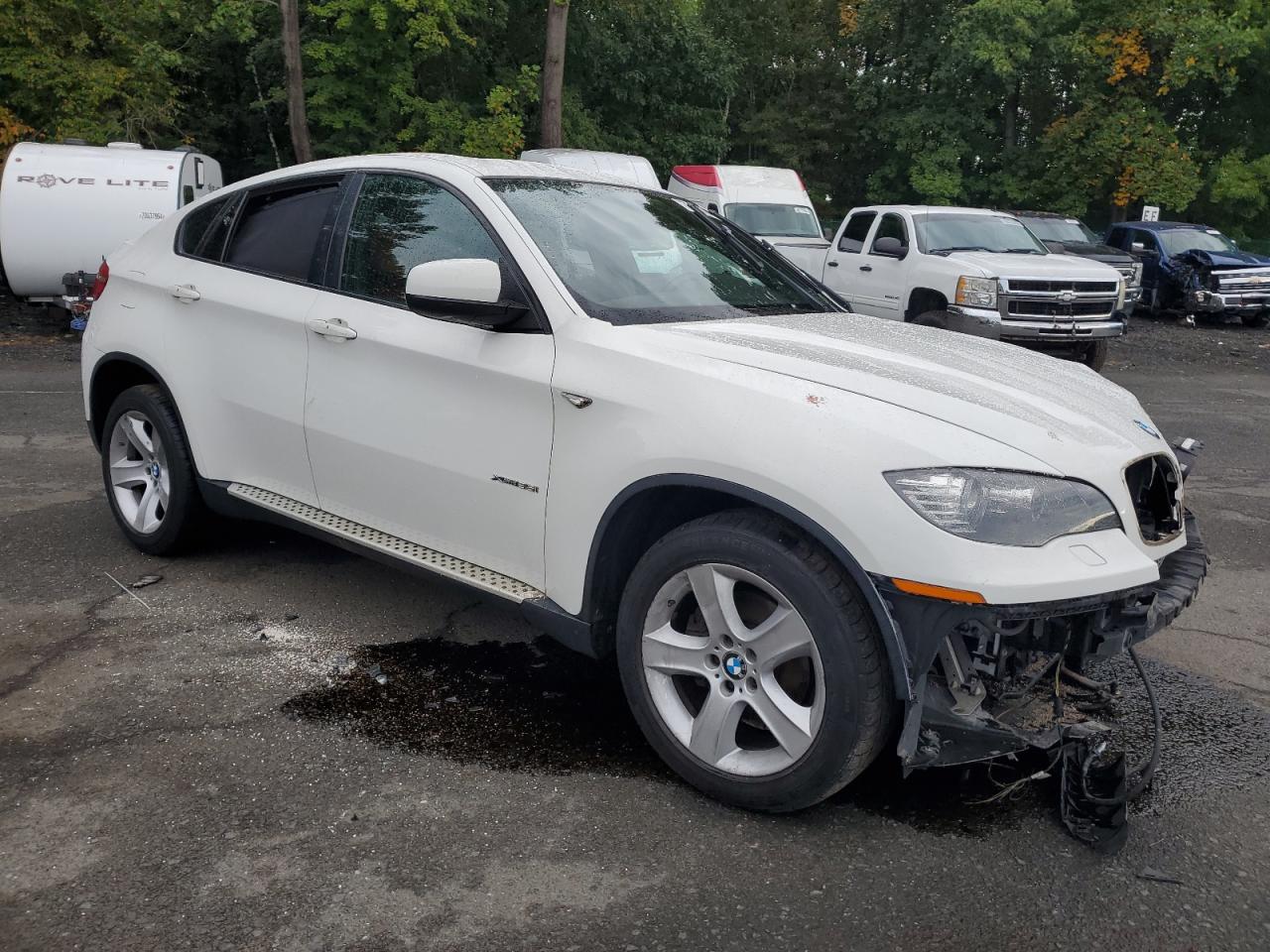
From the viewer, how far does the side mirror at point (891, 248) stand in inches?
500

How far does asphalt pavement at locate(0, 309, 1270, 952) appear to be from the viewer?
2609 mm

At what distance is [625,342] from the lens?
333 centimetres

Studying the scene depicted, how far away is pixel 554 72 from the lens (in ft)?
68.0

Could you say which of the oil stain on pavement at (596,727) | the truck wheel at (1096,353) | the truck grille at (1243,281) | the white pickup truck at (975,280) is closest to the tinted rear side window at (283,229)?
the oil stain on pavement at (596,727)

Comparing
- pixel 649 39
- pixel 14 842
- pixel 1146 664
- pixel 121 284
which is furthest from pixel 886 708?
pixel 649 39

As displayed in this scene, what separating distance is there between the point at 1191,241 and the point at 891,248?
12155mm

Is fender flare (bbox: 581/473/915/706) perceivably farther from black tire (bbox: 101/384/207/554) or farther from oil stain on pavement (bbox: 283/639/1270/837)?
black tire (bbox: 101/384/207/554)

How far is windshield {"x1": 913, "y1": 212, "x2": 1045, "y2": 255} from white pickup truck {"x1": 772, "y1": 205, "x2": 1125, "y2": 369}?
0.5 inches

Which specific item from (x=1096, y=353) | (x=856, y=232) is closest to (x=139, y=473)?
(x=856, y=232)

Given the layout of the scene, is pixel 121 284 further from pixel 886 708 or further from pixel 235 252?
pixel 886 708

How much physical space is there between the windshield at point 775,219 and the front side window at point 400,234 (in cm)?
1334

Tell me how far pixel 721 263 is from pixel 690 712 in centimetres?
181

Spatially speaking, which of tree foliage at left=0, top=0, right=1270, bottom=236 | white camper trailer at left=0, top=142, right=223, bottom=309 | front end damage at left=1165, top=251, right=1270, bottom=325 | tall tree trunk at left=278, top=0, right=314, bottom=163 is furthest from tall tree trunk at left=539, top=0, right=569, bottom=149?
front end damage at left=1165, top=251, right=1270, bottom=325

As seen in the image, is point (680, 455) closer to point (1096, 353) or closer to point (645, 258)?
point (645, 258)
